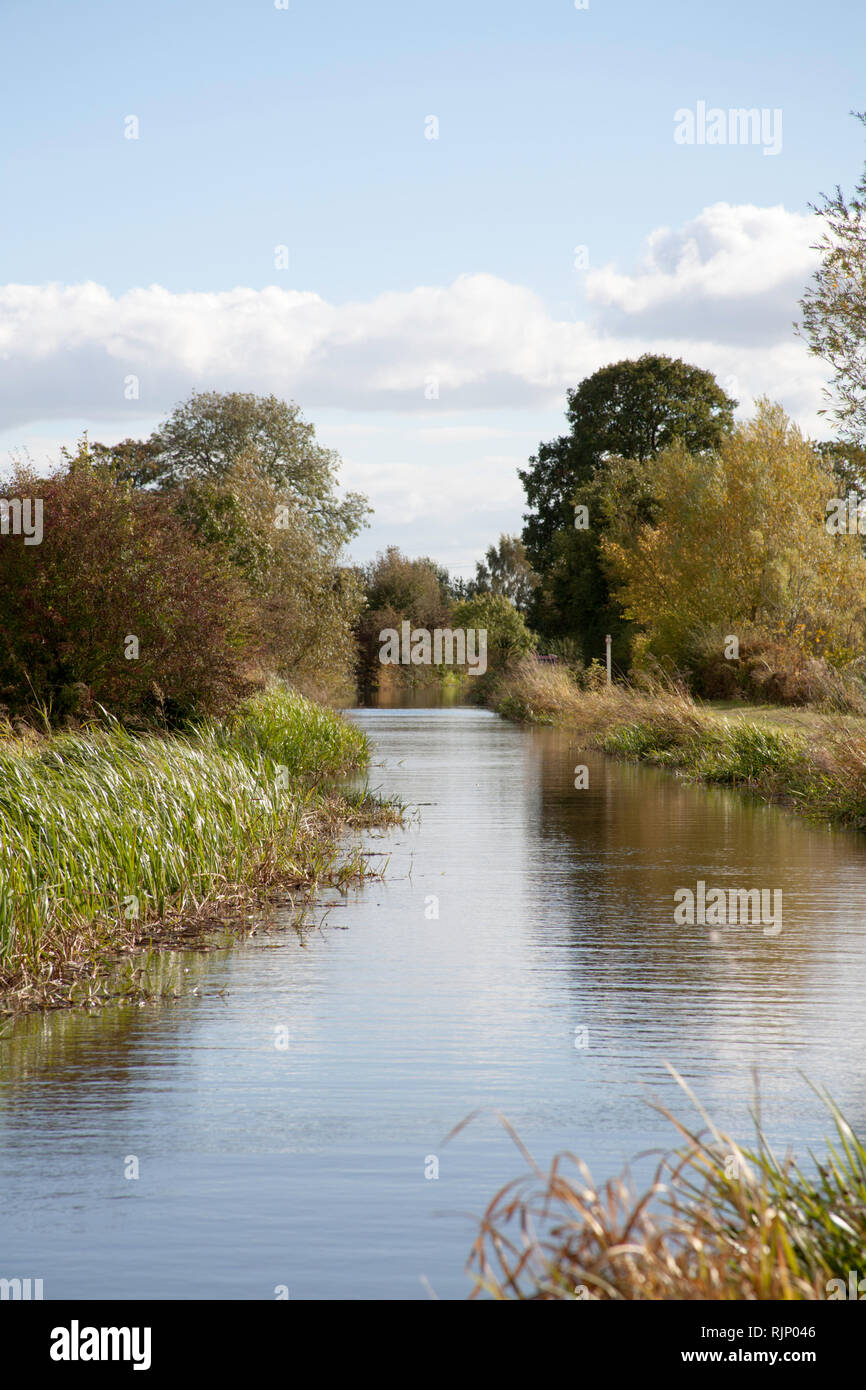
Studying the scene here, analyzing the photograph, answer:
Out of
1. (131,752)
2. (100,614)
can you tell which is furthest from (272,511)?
(131,752)

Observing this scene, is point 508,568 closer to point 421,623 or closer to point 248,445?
point 421,623

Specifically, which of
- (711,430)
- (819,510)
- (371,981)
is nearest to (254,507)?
(819,510)

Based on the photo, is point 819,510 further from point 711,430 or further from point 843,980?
point 843,980

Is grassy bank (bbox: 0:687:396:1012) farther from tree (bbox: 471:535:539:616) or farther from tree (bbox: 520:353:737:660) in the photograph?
tree (bbox: 471:535:539:616)

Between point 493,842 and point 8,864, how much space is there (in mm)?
9085

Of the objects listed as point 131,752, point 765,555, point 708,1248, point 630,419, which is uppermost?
point 630,419

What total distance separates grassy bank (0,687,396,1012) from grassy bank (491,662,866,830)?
6.89m

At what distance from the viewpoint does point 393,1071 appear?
25.1ft

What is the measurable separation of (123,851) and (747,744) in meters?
15.5

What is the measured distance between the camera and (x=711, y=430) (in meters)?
61.3

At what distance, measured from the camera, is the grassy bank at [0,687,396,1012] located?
955 centimetres

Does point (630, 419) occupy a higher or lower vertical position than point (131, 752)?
higher

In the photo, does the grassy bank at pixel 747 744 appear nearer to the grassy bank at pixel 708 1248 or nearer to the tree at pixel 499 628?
the grassy bank at pixel 708 1248

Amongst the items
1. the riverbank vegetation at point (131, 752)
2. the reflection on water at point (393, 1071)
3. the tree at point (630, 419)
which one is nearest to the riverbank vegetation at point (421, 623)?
the tree at point (630, 419)
